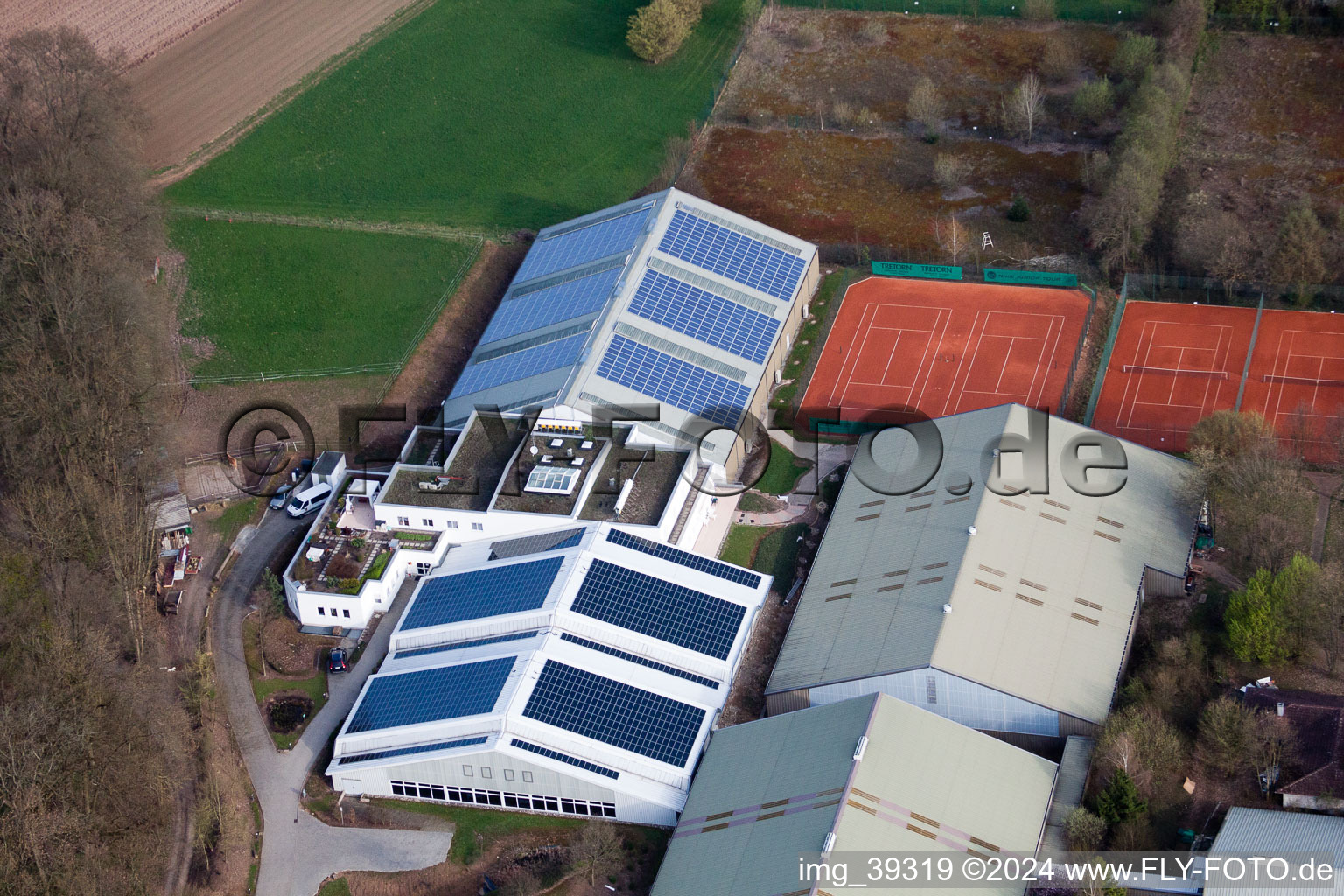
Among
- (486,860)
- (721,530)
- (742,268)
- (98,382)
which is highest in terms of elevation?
(742,268)

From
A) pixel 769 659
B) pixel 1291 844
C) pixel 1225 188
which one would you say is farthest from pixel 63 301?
pixel 1225 188

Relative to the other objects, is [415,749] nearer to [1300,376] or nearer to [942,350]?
[942,350]

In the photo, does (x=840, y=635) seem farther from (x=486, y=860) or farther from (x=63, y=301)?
(x=63, y=301)

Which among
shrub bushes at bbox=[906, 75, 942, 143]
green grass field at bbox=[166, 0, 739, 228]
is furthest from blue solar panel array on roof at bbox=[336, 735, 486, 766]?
shrub bushes at bbox=[906, 75, 942, 143]

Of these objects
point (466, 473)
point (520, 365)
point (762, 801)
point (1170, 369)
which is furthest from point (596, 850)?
point (1170, 369)

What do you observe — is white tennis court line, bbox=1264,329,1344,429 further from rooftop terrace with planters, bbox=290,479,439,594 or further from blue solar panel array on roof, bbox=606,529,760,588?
rooftop terrace with planters, bbox=290,479,439,594

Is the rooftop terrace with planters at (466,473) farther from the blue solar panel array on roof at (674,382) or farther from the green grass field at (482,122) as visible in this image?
the green grass field at (482,122)

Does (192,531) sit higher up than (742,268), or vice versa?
(742,268)

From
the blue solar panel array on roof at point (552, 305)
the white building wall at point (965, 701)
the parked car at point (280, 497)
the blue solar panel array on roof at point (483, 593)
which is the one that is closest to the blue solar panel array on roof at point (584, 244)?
the blue solar panel array on roof at point (552, 305)
